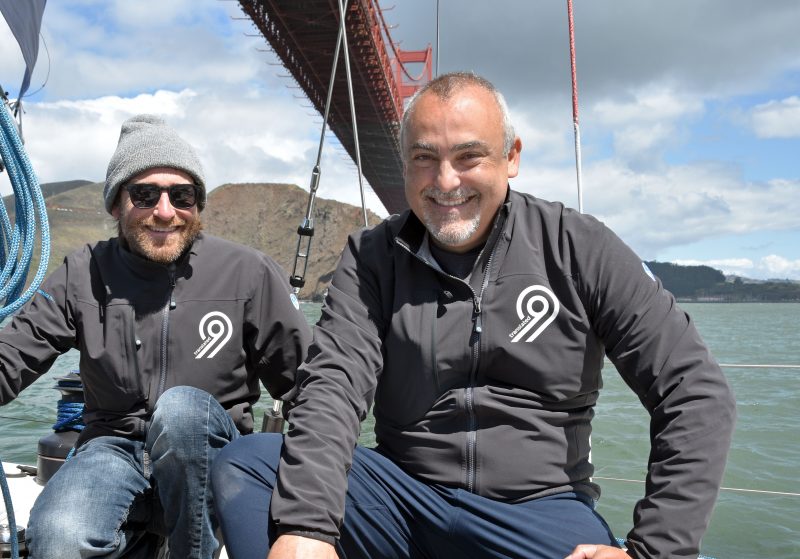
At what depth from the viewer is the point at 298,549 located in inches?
37.3

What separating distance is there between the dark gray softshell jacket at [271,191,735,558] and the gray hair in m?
0.11

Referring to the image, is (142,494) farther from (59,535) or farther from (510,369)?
(510,369)

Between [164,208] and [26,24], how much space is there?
16.0 inches

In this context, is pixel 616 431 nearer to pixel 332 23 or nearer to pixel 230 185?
pixel 332 23

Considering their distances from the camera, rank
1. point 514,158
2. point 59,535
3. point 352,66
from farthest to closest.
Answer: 1. point 352,66
2. point 514,158
3. point 59,535

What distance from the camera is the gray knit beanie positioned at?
4.89 feet

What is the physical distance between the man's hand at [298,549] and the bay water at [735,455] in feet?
3.01

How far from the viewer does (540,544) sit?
1.04 meters

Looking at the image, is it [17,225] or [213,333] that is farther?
[213,333]

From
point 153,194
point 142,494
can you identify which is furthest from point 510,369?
point 153,194

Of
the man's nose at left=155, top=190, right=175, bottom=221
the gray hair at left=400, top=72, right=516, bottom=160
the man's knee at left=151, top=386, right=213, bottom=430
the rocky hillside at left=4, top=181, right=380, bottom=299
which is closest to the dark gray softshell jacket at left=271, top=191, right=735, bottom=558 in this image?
the gray hair at left=400, top=72, right=516, bottom=160

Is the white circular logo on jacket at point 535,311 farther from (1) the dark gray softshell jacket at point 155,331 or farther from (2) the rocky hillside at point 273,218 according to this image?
(2) the rocky hillside at point 273,218

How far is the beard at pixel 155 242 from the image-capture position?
150 centimetres

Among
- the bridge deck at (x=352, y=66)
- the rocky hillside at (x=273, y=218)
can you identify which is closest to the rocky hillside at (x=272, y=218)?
the rocky hillside at (x=273, y=218)
